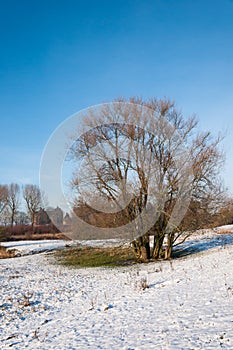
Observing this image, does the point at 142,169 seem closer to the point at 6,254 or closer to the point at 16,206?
the point at 6,254

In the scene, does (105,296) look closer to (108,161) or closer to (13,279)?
(13,279)

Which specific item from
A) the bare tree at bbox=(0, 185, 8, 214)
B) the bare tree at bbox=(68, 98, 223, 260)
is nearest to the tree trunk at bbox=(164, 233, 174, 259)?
the bare tree at bbox=(68, 98, 223, 260)

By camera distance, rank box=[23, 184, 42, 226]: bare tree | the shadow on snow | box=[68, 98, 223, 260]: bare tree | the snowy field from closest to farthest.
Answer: the snowy field
box=[68, 98, 223, 260]: bare tree
the shadow on snow
box=[23, 184, 42, 226]: bare tree

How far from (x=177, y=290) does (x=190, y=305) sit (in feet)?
5.75

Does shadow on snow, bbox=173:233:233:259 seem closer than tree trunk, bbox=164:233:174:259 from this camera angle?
No

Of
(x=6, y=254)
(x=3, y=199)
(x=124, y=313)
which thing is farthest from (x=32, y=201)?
(x=124, y=313)

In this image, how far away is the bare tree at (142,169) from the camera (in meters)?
15.9

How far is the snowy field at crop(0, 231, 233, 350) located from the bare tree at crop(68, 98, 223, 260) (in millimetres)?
5501

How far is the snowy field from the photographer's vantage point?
15.6 ft

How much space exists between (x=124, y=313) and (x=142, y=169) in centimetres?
1049

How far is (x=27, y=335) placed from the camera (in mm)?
6043

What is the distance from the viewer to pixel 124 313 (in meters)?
6.54

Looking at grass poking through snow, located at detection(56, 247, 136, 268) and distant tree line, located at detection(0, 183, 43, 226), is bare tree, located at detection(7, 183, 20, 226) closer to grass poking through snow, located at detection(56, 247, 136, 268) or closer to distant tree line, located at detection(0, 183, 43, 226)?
distant tree line, located at detection(0, 183, 43, 226)

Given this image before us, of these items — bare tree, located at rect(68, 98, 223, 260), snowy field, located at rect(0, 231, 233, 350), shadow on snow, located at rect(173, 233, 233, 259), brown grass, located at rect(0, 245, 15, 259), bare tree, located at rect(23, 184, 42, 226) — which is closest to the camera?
snowy field, located at rect(0, 231, 233, 350)
